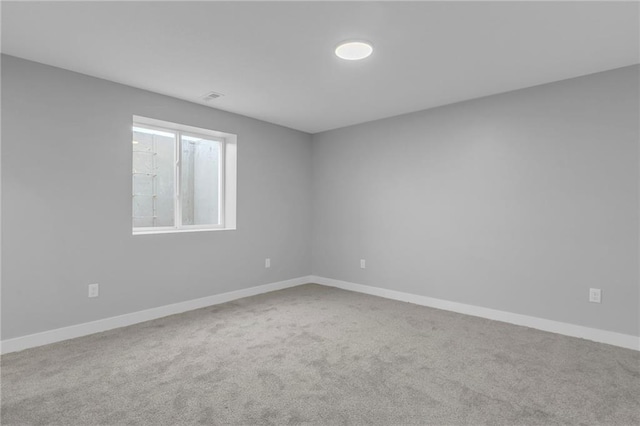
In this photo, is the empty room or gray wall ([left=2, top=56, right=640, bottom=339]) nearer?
the empty room

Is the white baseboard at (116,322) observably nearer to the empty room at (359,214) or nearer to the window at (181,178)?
the empty room at (359,214)

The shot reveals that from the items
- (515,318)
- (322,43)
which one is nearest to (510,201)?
(515,318)

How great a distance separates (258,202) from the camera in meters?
4.58

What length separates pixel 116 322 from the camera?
10.5ft

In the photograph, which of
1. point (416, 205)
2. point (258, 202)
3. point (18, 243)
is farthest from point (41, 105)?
point (416, 205)

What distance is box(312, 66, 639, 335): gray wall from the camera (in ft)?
9.47

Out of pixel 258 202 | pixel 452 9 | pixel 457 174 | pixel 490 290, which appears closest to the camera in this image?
pixel 452 9

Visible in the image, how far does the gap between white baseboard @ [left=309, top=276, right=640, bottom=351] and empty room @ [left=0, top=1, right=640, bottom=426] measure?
0.02 m

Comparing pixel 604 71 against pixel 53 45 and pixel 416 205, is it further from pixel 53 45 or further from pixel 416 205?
pixel 53 45

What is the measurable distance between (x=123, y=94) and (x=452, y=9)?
299cm

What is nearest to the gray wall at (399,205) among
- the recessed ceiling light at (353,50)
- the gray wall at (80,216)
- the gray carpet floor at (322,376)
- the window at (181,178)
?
the gray wall at (80,216)

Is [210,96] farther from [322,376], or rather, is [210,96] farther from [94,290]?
[322,376]

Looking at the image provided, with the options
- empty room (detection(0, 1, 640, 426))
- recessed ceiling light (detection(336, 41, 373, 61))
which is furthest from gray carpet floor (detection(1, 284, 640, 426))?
recessed ceiling light (detection(336, 41, 373, 61))

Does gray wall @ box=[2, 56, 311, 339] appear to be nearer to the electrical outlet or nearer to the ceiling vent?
the electrical outlet
